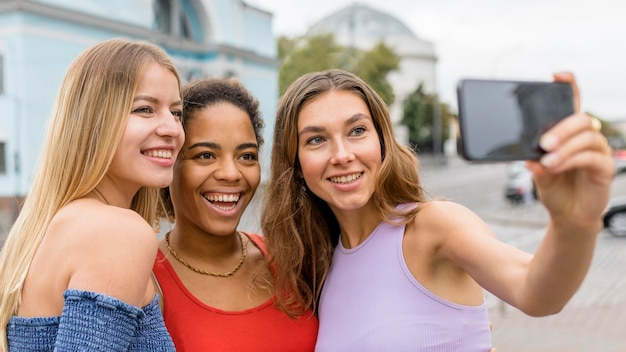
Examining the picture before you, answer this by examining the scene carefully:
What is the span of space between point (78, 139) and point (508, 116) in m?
1.31

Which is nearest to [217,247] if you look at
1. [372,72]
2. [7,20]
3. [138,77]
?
[138,77]

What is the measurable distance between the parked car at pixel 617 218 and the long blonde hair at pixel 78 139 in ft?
49.5

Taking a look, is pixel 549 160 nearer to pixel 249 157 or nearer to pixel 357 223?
pixel 357 223

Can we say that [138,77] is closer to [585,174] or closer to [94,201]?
[94,201]

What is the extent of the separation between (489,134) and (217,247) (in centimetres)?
186

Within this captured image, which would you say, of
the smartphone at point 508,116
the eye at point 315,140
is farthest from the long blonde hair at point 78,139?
the smartphone at point 508,116

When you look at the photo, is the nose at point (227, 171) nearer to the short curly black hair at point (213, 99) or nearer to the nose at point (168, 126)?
the short curly black hair at point (213, 99)

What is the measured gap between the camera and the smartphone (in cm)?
148

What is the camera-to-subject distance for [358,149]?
274cm

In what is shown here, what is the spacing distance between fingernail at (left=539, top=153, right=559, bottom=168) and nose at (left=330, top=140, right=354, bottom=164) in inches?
50.3

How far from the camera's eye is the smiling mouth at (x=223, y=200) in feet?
9.59

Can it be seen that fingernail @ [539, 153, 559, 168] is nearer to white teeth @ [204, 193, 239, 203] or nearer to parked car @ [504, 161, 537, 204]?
white teeth @ [204, 193, 239, 203]

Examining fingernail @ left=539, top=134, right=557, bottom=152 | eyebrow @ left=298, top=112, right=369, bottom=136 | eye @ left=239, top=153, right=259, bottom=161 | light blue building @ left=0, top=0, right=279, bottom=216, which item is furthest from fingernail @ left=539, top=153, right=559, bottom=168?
light blue building @ left=0, top=0, right=279, bottom=216

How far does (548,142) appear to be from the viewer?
56.1 inches
